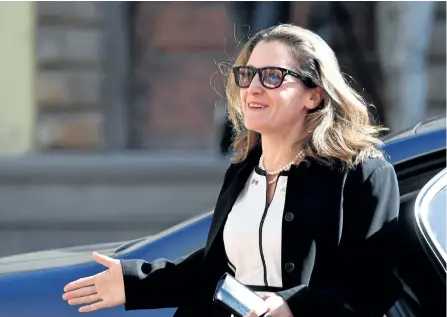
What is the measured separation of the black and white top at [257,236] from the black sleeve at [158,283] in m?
0.14

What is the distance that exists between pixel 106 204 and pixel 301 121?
17.5 feet

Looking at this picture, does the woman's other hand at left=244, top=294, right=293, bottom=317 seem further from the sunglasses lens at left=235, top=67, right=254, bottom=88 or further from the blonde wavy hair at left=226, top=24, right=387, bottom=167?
the sunglasses lens at left=235, top=67, right=254, bottom=88

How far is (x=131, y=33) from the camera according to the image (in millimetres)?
8219

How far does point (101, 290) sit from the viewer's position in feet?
8.14

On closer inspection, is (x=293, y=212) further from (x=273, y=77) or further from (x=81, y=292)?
(x=81, y=292)

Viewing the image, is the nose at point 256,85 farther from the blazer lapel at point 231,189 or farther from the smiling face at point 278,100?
the blazer lapel at point 231,189

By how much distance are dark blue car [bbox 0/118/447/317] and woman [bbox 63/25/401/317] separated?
132 millimetres

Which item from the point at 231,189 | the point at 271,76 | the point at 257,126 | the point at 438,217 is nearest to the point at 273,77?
the point at 271,76

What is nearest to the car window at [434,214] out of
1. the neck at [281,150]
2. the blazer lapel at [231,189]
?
the neck at [281,150]

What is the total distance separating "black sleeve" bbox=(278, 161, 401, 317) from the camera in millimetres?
2172

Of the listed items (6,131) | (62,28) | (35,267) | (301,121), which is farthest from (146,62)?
(301,121)

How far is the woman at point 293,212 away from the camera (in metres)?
2.19

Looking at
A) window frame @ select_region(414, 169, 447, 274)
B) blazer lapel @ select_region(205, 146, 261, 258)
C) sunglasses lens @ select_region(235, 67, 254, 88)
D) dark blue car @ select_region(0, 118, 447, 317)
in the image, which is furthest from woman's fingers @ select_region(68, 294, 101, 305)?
window frame @ select_region(414, 169, 447, 274)

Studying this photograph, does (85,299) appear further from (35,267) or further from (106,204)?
(106,204)
